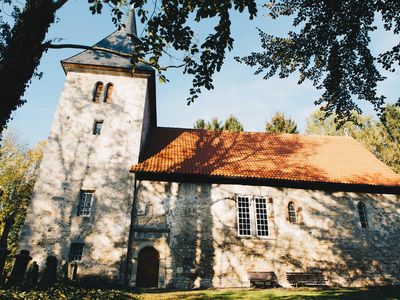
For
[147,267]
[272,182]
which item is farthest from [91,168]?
[272,182]

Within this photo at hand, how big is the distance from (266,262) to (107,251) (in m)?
7.49

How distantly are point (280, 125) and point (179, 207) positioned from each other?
18.5 metres

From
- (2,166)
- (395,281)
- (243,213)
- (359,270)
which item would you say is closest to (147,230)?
(243,213)

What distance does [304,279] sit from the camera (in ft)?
43.2

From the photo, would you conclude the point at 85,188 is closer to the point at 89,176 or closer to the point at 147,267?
the point at 89,176

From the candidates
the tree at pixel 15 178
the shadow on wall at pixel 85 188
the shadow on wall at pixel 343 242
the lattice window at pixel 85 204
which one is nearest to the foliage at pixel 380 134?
the shadow on wall at pixel 343 242

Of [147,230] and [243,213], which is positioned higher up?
[243,213]

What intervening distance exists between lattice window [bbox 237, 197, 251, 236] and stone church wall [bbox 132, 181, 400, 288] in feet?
1.08

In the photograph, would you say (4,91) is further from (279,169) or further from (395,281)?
(395,281)

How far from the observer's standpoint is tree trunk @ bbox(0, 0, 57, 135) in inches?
260

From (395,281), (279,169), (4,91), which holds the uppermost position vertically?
(279,169)

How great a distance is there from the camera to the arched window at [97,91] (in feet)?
51.8

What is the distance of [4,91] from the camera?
21.4 feet

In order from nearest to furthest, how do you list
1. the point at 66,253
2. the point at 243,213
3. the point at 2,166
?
the point at 66,253, the point at 243,213, the point at 2,166
